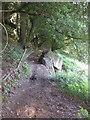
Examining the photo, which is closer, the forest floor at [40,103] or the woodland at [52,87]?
the woodland at [52,87]

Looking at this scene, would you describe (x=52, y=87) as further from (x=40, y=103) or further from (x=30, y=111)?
(x=30, y=111)

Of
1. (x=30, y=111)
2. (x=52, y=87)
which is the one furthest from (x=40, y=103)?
(x=52, y=87)

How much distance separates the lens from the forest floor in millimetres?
3155

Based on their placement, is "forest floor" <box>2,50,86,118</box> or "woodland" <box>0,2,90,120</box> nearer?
"woodland" <box>0,2,90,120</box>

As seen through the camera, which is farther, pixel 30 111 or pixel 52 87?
pixel 52 87

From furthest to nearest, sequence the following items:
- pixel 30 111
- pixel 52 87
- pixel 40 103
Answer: pixel 52 87 < pixel 40 103 < pixel 30 111

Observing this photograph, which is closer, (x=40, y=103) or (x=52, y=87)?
(x=40, y=103)

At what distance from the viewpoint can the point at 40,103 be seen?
370 centimetres

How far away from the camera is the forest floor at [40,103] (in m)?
3.16

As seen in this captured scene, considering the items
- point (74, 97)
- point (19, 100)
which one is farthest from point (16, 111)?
point (74, 97)

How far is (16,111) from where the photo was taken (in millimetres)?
3121

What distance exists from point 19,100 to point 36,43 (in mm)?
8101

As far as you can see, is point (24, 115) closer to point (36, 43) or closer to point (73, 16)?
point (73, 16)

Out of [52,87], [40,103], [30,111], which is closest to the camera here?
[30,111]
